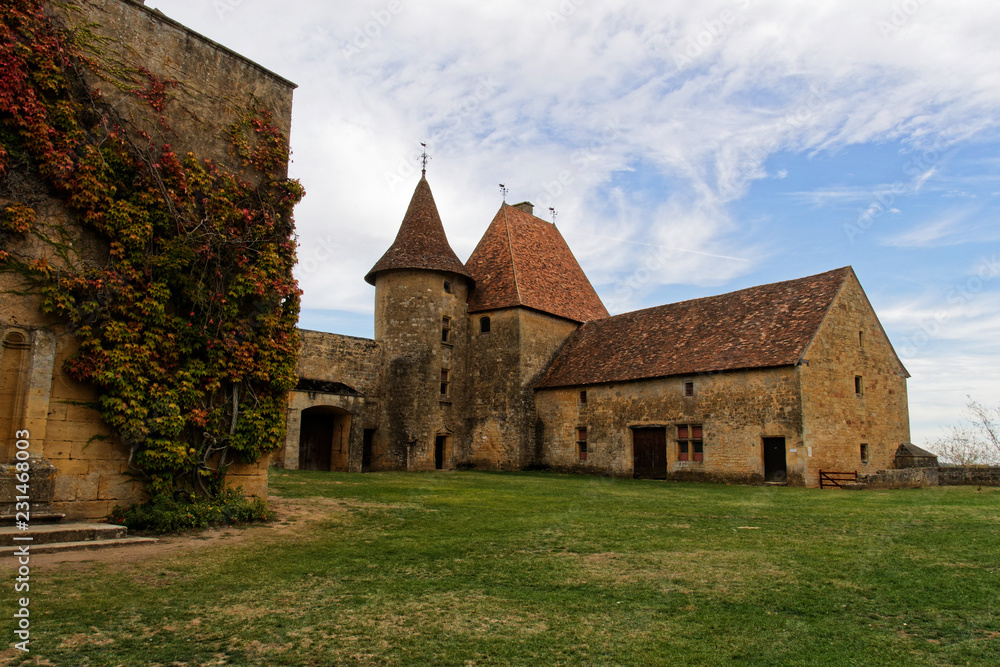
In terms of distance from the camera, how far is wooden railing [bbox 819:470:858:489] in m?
19.6

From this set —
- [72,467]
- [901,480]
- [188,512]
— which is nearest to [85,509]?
[72,467]

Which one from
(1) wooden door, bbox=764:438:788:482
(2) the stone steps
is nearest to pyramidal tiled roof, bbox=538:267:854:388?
(1) wooden door, bbox=764:438:788:482

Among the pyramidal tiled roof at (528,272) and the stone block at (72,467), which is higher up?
the pyramidal tiled roof at (528,272)

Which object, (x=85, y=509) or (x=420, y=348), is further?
(x=420, y=348)

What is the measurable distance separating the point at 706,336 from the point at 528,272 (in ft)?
29.0

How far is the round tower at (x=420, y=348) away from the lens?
26016mm

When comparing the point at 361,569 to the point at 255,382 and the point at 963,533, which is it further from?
the point at 963,533

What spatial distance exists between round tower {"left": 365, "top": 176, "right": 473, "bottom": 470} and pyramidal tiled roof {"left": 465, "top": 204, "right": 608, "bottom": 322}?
5.24 ft

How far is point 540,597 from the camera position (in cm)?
566

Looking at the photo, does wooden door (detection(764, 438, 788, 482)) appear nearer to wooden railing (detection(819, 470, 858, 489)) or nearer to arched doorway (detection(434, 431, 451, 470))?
wooden railing (detection(819, 470, 858, 489))

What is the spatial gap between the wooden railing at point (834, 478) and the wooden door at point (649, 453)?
16.4 ft

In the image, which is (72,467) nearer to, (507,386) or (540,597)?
(540,597)

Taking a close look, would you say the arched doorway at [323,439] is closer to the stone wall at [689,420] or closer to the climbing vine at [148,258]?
the stone wall at [689,420]

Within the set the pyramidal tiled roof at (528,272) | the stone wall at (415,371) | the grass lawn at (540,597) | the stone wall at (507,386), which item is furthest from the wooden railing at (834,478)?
the stone wall at (415,371)
